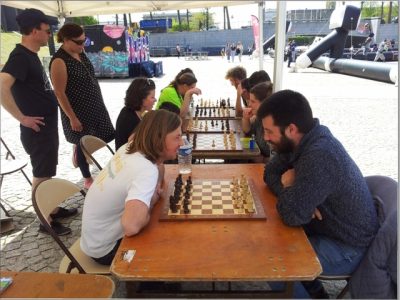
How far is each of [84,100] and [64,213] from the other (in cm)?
112

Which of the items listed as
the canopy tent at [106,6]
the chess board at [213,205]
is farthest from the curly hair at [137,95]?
the canopy tent at [106,6]

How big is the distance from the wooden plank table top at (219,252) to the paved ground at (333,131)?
101cm

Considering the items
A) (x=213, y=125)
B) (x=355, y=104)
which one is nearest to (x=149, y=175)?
(x=213, y=125)

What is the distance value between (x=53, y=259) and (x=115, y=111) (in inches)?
226

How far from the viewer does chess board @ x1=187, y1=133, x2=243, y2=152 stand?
2.80 metres

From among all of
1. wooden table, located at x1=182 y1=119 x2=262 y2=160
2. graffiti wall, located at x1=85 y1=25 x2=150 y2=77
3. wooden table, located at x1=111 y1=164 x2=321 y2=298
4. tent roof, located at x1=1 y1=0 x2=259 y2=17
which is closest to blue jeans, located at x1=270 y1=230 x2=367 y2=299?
wooden table, located at x1=111 y1=164 x2=321 y2=298

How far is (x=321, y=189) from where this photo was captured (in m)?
1.53

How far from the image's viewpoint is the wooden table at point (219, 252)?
4.13 ft

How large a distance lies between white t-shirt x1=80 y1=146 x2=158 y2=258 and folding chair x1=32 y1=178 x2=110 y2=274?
0.23ft

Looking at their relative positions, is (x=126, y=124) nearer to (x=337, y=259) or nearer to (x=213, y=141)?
(x=213, y=141)

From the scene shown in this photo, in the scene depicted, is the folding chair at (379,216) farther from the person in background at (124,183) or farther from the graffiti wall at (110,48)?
the graffiti wall at (110,48)

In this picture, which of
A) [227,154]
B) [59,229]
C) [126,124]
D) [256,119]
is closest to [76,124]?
[126,124]

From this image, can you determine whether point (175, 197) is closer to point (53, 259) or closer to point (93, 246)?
point (93, 246)

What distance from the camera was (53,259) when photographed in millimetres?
2717
